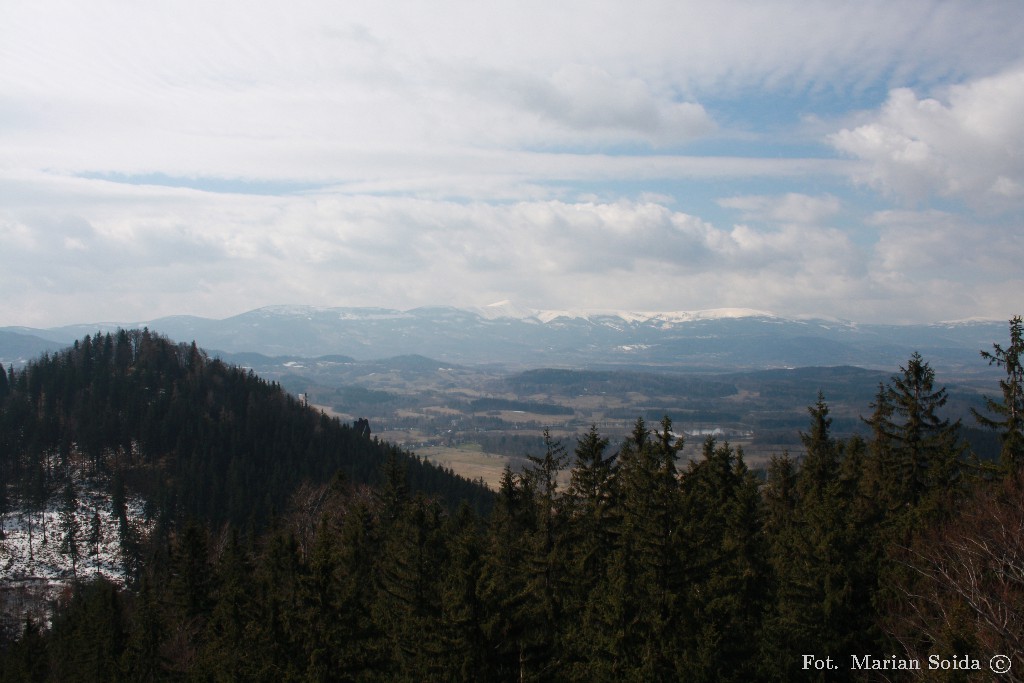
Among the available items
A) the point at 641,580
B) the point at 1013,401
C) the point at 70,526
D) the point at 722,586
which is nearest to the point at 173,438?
the point at 70,526

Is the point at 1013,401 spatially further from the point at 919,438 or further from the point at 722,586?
the point at 722,586

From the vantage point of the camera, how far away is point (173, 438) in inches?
5094

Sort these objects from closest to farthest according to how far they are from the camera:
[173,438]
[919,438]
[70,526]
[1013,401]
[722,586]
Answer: [722,586] < [1013,401] < [919,438] < [70,526] < [173,438]

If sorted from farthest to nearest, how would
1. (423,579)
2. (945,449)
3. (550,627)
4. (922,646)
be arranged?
(945,449), (423,579), (550,627), (922,646)

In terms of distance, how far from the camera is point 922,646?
2638 cm

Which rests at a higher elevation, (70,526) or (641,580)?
(641,580)

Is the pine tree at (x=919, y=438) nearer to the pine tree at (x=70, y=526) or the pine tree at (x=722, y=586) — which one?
the pine tree at (x=722, y=586)

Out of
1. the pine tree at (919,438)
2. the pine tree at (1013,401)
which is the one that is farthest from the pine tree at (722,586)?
the pine tree at (1013,401)

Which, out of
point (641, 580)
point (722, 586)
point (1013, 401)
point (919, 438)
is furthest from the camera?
point (919, 438)

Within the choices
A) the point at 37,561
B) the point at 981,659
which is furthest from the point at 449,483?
the point at 981,659

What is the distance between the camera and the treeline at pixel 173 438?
114 meters

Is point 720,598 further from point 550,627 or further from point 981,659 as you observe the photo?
point 981,659

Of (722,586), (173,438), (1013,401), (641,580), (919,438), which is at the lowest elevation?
(173,438)

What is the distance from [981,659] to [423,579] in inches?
888
